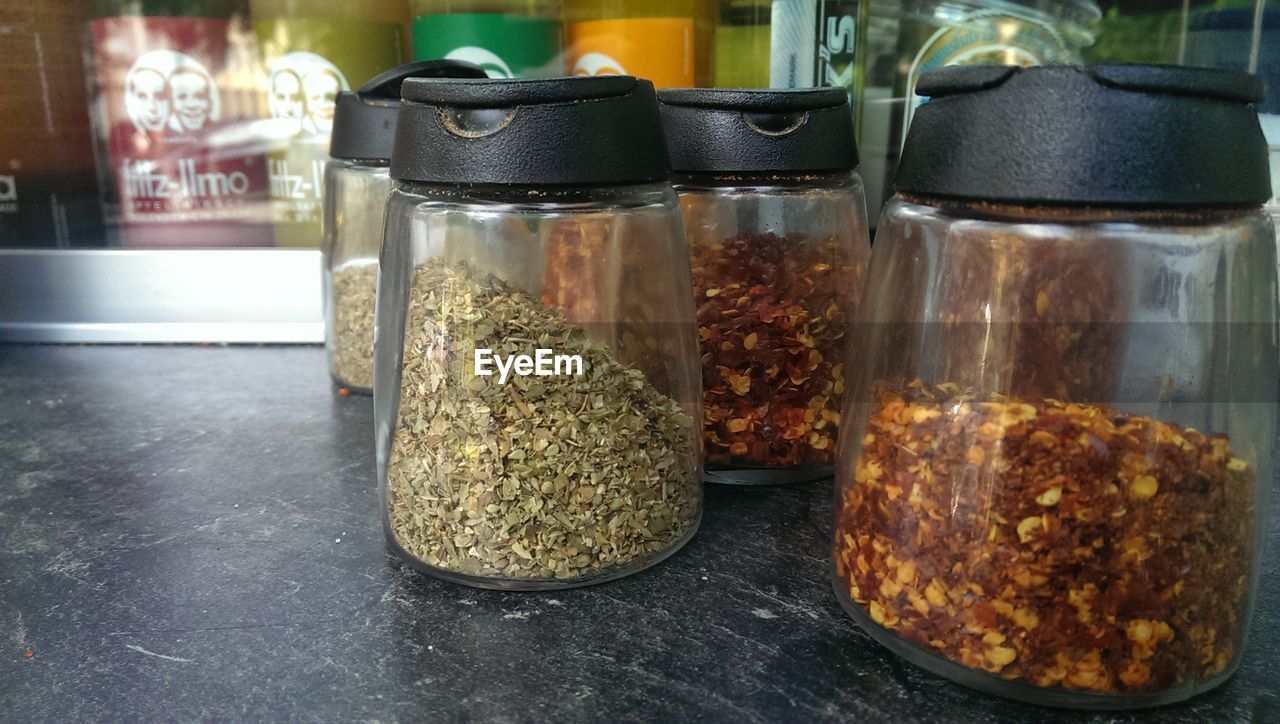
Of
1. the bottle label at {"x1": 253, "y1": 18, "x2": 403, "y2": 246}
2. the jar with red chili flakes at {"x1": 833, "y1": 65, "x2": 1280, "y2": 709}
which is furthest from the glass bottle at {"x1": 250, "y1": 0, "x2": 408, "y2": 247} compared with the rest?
the jar with red chili flakes at {"x1": 833, "y1": 65, "x2": 1280, "y2": 709}

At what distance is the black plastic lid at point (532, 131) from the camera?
1.57 ft

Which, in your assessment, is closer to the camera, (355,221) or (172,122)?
(355,221)

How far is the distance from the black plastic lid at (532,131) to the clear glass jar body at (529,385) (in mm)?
22

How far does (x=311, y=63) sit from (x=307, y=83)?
2 centimetres

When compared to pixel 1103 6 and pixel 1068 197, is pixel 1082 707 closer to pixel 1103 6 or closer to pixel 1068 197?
pixel 1068 197

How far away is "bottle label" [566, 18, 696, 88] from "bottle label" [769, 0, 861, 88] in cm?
9

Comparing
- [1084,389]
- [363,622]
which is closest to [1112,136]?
Answer: [1084,389]

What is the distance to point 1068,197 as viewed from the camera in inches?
15.4

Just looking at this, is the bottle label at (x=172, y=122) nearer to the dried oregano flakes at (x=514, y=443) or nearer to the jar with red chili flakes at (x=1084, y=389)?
the dried oregano flakes at (x=514, y=443)

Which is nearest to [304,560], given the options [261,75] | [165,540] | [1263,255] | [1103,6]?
[165,540]

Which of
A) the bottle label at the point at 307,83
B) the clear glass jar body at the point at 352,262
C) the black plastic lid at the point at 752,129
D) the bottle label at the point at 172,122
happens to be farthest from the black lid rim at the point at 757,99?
the bottle label at the point at 172,122

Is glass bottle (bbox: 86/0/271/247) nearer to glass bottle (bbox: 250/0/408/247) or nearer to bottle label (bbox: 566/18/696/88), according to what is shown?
glass bottle (bbox: 250/0/408/247)

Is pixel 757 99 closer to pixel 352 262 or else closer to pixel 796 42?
pixel 796 42

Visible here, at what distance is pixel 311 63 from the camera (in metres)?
1.02
